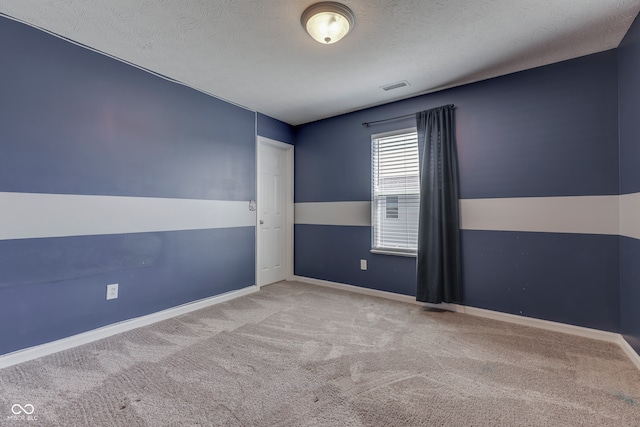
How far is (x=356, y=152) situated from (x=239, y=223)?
1822 millimetres

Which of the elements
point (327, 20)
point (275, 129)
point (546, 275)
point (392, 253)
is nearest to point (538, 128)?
point (546, 275)

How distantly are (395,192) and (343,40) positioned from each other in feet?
6.13

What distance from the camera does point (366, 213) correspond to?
3.74 metres

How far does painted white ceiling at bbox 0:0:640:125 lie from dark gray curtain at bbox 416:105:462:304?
0.55m

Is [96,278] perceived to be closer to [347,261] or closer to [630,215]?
[347,261]

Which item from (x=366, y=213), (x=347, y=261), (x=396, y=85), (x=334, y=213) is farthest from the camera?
(x=334, y=213)

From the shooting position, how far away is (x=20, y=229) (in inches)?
80.5

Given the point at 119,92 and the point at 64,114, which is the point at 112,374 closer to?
the point at 64,114

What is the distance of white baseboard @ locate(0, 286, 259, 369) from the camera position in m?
2.02

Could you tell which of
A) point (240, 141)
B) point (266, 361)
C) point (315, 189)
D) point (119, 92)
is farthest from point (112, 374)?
point (315, 189)

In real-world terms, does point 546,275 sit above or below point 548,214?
below

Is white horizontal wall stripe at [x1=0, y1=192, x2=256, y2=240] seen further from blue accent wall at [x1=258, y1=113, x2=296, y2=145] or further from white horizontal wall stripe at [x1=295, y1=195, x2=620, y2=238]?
white horizontal wall stripe at [x1=295, y1=195, x2=620, y2=238]

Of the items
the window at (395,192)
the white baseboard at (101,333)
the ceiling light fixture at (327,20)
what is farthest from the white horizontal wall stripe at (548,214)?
the white baseboard at (101,333)

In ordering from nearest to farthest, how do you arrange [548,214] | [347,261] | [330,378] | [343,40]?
[330,378], [343,40], [548,214], [347,261]
